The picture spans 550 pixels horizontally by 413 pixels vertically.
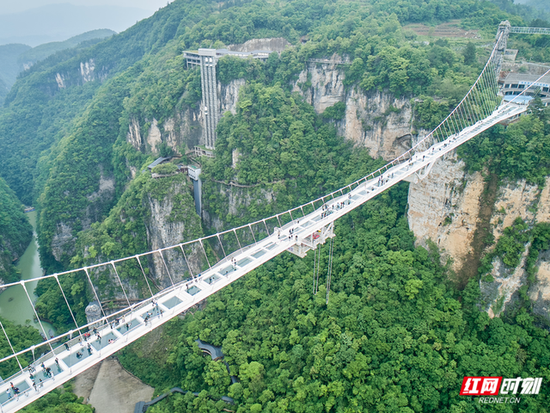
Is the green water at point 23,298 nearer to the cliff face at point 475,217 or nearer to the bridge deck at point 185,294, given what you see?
the bridge deck at point 185,294

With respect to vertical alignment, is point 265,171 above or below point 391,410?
above

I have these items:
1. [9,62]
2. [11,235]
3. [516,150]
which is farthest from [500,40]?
[9,62]

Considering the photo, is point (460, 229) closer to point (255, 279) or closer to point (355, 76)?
point (255, 279)

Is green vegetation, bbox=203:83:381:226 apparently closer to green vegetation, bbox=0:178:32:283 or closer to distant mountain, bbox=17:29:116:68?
green vegetation, bbox=0:178:32:283

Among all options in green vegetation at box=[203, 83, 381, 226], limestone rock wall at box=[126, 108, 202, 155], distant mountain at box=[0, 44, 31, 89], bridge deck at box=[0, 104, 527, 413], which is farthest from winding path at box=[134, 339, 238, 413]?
distant mountain at box=[0, 44, 31, 89]

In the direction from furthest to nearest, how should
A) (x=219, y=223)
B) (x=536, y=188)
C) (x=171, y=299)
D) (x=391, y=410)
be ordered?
(x=219, y=223)
(x=536, y=188)
(x=391, y=410)
(x=171, y=299)

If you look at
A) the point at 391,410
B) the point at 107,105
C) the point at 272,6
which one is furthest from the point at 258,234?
the point at 272,6

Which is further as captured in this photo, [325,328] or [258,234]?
[258,234]
